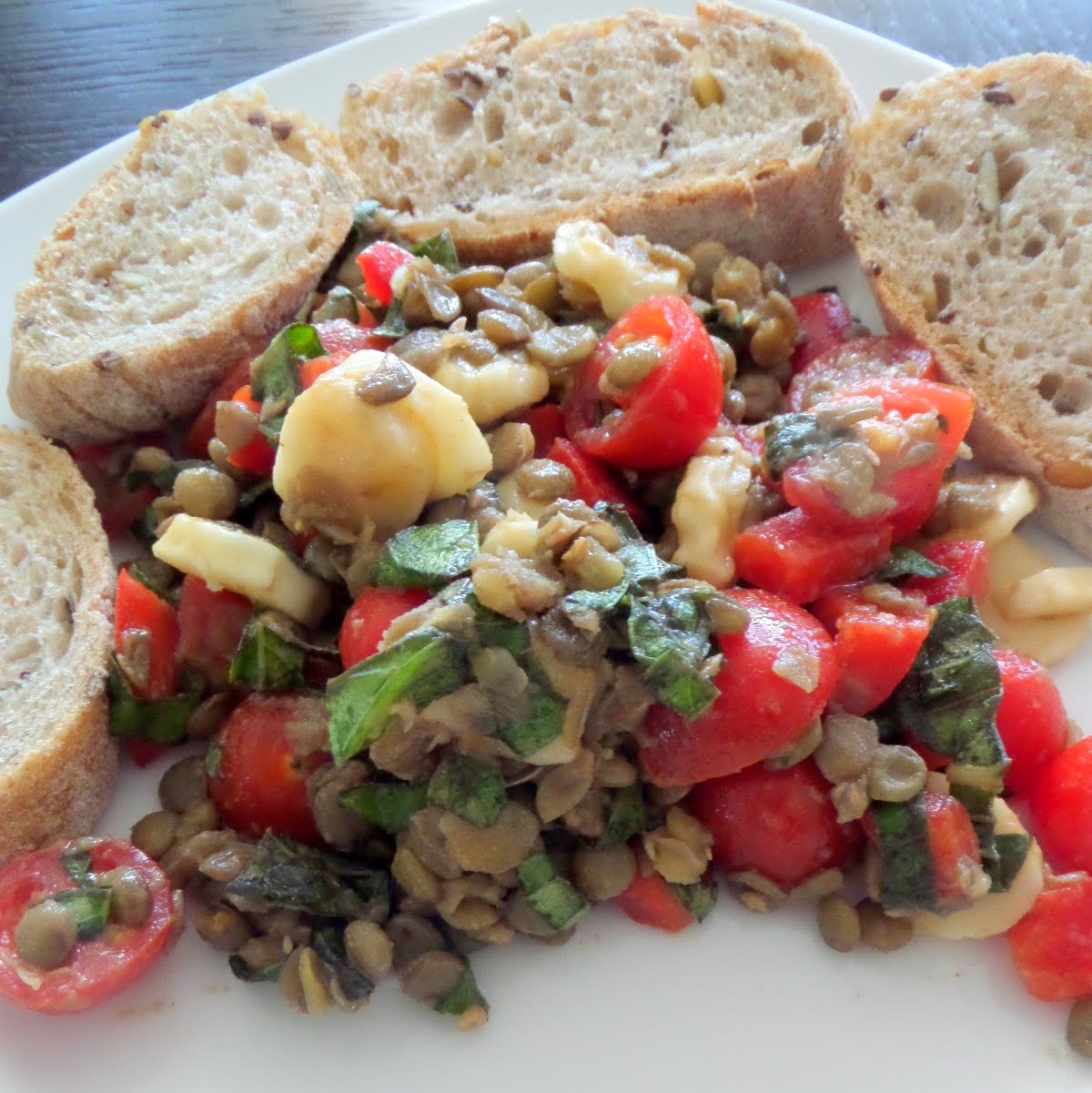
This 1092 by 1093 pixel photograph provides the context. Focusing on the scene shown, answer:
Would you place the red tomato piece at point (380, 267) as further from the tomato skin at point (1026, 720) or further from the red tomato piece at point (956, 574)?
the tomato skin at point (1026, 720)

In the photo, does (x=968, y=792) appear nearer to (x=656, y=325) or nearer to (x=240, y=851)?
(x=656, y=325)

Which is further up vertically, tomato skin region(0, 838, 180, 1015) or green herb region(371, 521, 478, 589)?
green herb region(371, 521, 478, 589)

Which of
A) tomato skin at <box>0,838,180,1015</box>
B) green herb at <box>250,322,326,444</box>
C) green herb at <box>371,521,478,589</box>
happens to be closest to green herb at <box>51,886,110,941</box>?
tomato skin at <box>0,838,180,1015</box>

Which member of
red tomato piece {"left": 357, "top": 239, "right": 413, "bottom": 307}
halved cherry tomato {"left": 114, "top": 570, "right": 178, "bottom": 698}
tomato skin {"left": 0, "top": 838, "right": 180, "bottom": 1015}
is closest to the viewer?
tomato skin {"left": 0, "top": 838, "right": 180, "bottom": 1015}

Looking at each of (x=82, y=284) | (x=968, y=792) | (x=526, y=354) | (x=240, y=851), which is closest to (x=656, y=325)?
(x=526, y=354)

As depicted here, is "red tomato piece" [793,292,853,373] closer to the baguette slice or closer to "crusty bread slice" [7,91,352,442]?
"crusty bread slice" [7,91,352,442]

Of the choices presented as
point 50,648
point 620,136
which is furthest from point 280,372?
point 620,136

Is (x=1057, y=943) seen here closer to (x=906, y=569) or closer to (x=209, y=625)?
(x=906, y=569)
